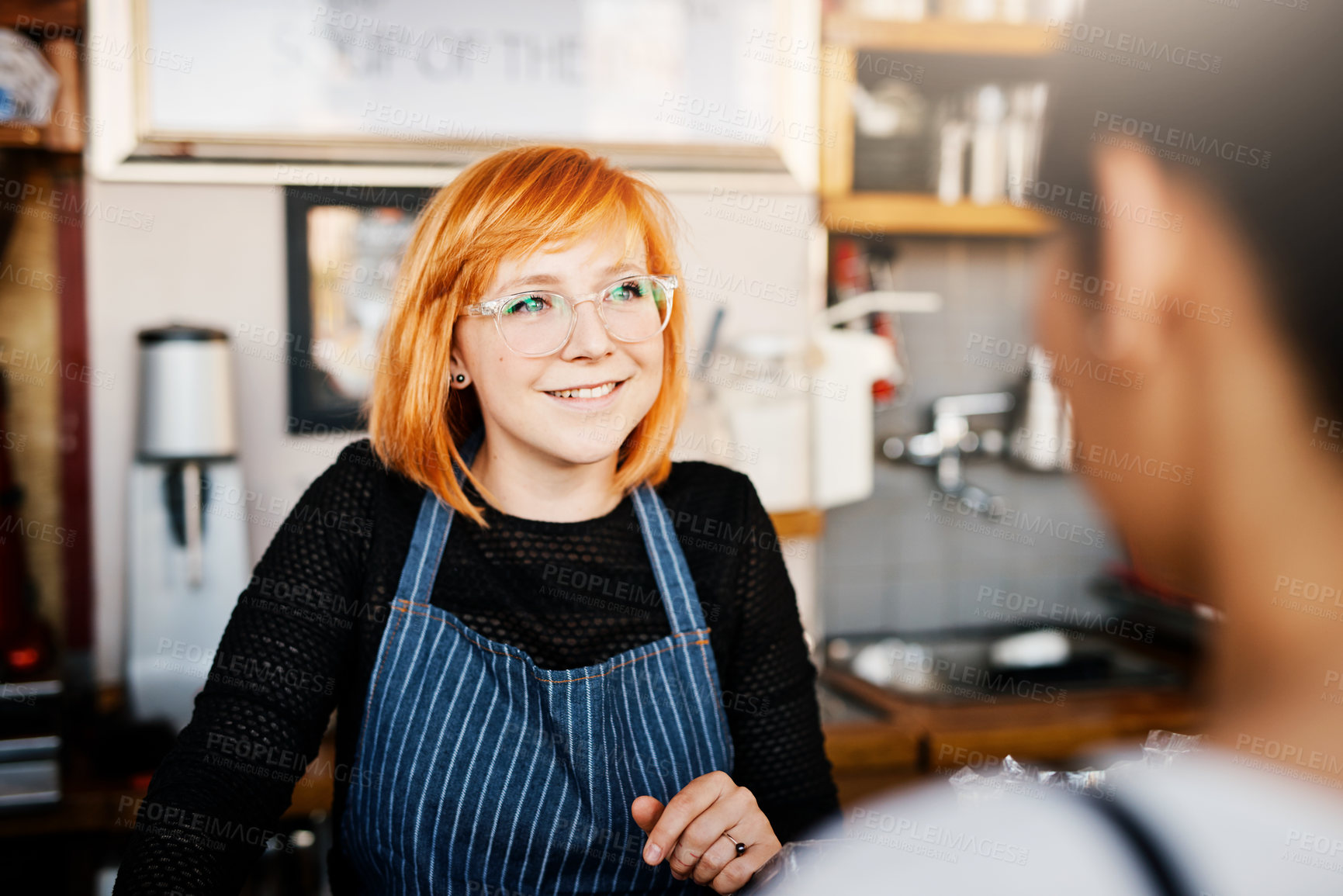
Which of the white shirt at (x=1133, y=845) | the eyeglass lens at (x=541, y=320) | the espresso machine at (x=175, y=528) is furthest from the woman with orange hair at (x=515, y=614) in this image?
the white shirt at (x=1133, y=845)

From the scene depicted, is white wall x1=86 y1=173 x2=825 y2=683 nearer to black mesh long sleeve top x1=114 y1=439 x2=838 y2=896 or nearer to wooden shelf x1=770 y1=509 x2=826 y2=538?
wooden shelf x1=770 y1=509 x2=826 y2=538

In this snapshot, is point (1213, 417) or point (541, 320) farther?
point (541, 320)

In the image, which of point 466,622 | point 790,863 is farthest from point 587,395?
point 790,863

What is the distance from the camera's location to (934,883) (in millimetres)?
367

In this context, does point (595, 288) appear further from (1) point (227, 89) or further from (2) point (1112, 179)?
(1) point (227, 89)

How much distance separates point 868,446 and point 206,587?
149 cm

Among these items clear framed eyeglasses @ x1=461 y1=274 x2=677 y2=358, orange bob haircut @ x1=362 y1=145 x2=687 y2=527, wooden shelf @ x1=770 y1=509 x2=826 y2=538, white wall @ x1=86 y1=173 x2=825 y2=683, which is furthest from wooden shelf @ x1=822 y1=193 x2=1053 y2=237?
clear framed eyeglasses @ x1=461 y1=274 x2=677 y2=358

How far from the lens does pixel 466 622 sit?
4.19 ft

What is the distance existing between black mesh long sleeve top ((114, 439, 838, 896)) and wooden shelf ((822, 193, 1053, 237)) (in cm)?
110

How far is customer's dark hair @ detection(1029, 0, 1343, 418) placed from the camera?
1.22ft

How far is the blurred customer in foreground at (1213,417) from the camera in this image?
363mm

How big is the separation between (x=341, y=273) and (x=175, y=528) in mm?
628

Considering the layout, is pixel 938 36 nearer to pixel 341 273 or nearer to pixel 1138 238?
pixel 341 273

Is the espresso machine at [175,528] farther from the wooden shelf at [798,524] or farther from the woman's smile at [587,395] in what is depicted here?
the wooden shelf at [798,524]
